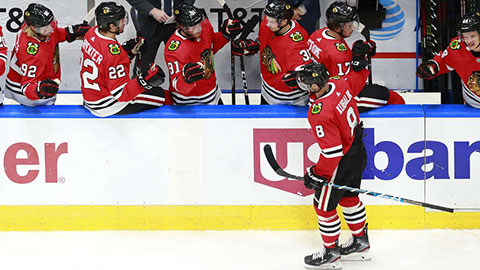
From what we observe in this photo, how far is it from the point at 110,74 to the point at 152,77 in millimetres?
263

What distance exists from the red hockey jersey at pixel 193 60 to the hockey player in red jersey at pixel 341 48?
0.67m

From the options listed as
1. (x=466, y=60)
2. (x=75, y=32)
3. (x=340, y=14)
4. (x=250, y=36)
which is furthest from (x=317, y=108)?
(x=250, y=36)

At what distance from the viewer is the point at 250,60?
20.3ft

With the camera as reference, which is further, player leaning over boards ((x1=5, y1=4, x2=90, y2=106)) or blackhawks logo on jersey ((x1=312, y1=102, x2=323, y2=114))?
player leaning over boards ((x1=5, y1=4, x2=90, y2=106))

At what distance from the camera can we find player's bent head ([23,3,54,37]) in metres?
4.49

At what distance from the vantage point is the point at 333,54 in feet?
14.4

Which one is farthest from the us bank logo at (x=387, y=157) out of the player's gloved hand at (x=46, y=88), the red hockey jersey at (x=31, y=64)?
the red hockey jersey at (x=31, y=64)

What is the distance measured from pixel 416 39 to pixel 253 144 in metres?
2.43

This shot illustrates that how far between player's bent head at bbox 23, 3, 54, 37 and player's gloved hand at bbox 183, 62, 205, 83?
904mm

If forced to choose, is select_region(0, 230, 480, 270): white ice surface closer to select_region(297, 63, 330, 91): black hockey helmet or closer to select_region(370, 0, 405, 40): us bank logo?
select_region(297, 63, 330, 91): black hockey helmet

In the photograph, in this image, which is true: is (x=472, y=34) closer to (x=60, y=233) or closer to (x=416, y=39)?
(x=416, y=39)

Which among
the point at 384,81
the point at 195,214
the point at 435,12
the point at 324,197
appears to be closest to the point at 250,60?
the point at 384,81

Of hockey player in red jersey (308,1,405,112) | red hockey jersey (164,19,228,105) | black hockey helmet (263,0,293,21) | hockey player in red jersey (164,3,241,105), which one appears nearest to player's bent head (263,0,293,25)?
black hockey helmet (263,0,293,21)

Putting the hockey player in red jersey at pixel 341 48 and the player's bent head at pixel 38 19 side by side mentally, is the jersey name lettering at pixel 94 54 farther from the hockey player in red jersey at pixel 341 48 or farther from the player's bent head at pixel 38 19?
the hockey player in red jersey at pixel 341 48
